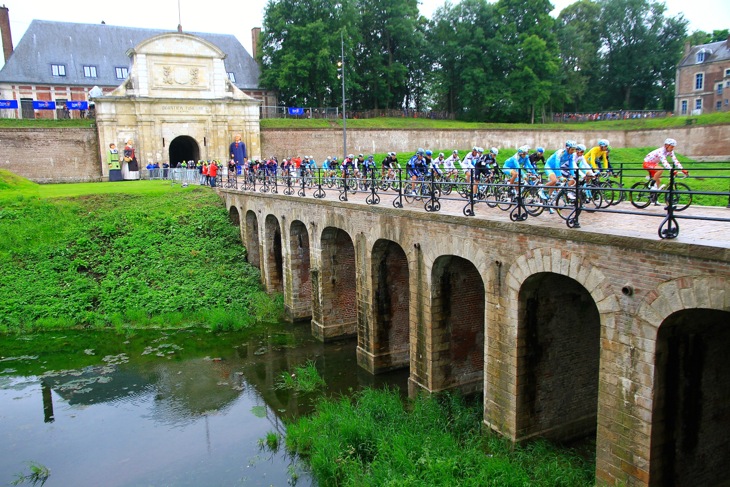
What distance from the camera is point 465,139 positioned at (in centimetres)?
4906

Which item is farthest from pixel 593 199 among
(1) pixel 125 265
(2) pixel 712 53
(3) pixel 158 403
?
(2) pixel 712 53

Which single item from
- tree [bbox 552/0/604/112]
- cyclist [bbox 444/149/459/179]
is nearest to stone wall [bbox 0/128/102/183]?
cyclist [bbox 444/149/459/179]

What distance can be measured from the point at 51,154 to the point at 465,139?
3048 cm

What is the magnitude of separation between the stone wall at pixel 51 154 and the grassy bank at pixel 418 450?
32.1 m

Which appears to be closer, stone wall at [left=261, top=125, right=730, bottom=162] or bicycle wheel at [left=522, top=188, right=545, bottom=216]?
bicycle wheel at [left=522, top=188, right=545, bottom=216]

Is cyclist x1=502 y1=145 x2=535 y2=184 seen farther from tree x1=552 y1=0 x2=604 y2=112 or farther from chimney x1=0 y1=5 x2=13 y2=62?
chimney x1=0 y1=5 x2=13 y2=62

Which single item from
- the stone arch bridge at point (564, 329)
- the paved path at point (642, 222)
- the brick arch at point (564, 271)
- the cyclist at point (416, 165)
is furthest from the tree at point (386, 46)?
the brick arch at point (564, 271)

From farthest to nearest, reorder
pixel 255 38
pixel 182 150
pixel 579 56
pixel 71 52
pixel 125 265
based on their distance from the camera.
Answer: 1. pixel 579 56
2. pixel 255 38
3. pixel 71 52
4. pixel 182 150
5. pixel 125 265

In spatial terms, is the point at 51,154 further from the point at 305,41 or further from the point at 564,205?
the point at 564,205

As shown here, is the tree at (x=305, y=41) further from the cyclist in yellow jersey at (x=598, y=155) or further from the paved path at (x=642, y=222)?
the paved path at (x=642, y=222)

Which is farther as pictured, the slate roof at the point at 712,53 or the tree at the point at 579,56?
the tree at the point at 579,56

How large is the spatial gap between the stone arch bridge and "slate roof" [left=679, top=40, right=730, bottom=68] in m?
51.5

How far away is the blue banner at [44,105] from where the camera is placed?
4091 cm

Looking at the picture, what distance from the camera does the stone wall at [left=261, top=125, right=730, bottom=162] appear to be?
43562 millimetres
